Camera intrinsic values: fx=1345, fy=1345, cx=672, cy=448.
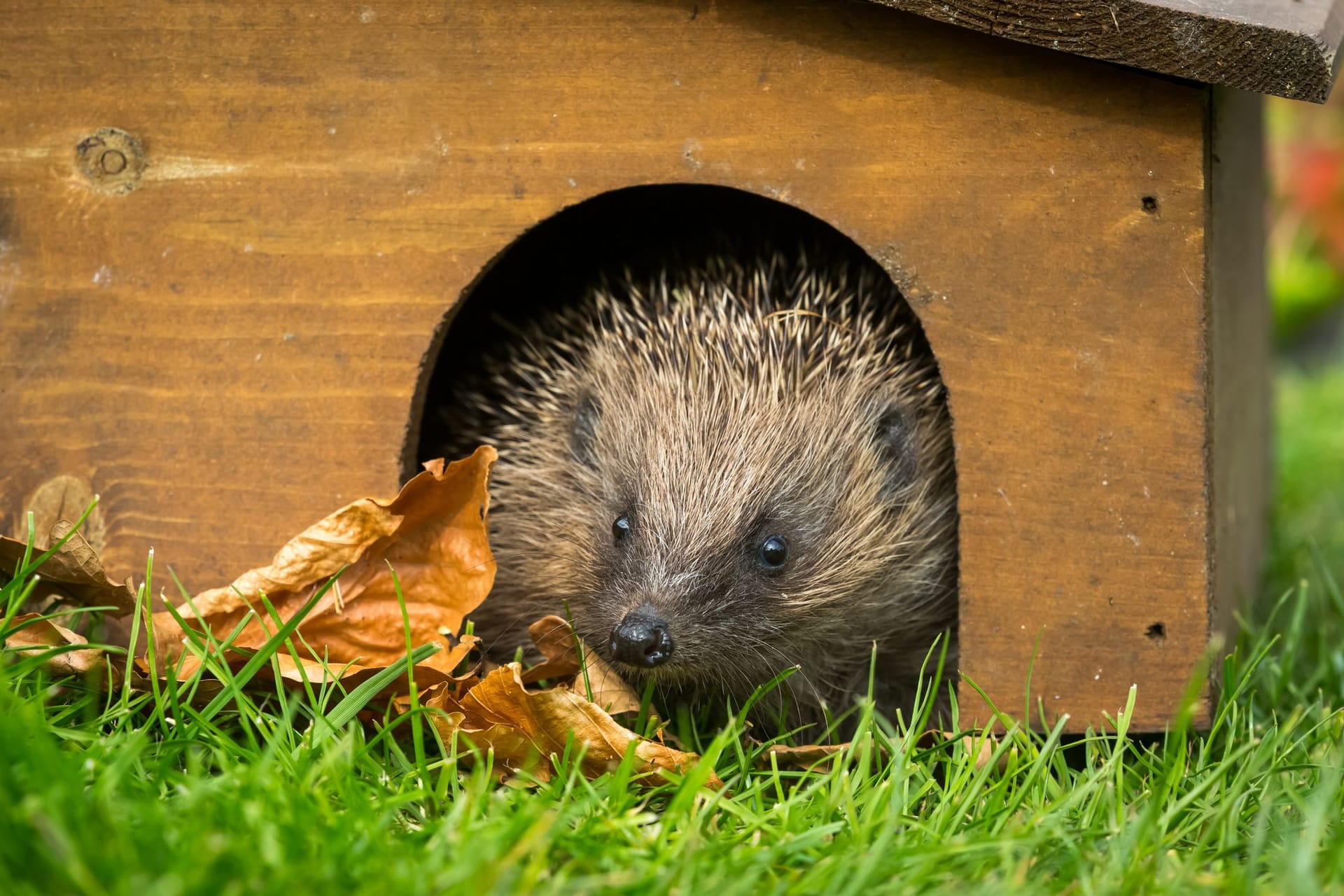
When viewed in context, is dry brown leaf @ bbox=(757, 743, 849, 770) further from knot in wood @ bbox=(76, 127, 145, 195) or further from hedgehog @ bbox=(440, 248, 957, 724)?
knot in wood @ bbox=(76, 127, 145, 195)

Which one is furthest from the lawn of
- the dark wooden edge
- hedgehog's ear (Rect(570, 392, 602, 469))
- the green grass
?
the dark wooden edge

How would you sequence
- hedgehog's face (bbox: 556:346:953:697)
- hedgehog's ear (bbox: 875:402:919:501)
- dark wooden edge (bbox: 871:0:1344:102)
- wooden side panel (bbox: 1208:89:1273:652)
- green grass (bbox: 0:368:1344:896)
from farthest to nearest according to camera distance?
1. hedgehog's ear (bbox: 875:402:919:501)
2. wooden side panel (bbox: 1208:89:1273:652)
3. hedgehog's face (bbox: 556:346:953:697)
4. dark wooden edge (bbox: 871:0:1344:102)
5. green grass (bbox: 0:368:1344:896)

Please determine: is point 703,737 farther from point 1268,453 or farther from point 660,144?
point 1268,453

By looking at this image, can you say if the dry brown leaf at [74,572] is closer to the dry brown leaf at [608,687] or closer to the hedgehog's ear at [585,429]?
the dry brown leaf at [608,687]

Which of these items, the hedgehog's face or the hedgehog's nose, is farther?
the hedgehog's face

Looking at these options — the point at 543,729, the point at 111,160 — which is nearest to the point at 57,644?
the point at 543,729

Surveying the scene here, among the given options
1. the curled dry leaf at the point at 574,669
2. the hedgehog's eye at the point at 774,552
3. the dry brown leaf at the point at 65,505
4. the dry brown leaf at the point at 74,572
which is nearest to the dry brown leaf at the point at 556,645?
the curled dry leaf at the point at 574,669

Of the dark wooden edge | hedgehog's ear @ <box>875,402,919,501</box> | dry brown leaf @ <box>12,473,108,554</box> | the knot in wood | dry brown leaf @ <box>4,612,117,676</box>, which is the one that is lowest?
dry brown leaf @ <box>4,612,117,676</box>

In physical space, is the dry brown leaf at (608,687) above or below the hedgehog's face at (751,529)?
below
